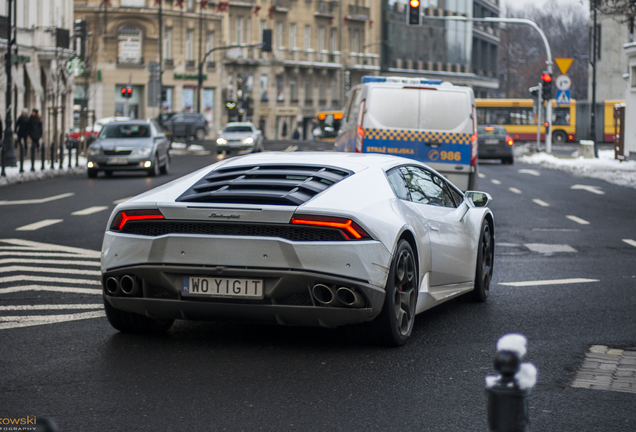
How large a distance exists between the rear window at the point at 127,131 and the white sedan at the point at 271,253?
23563 mm

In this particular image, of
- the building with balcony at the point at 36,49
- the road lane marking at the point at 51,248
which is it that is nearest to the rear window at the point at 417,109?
the road lane marking at the point at 51,248

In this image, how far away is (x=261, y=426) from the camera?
15.9 feet

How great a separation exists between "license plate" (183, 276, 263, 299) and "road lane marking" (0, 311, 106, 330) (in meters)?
1.58

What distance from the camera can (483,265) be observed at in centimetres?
891

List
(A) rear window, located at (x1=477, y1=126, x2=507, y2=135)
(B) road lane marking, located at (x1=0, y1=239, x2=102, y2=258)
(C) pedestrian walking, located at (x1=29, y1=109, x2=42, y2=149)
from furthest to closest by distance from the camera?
(A) rear window, located at (x1=477, y1=126, x2=507, y2=135) → (C) pedestrian walking, located at (x1=29, y1=109, x2=42, y2=149) → (B) road lane marking, located at (x1=0, y1=239, x2=102, y2=258)

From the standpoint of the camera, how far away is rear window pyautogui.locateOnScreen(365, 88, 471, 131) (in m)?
17.6

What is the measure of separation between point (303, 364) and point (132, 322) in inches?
54.8

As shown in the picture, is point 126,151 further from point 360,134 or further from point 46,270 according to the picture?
point 46,270

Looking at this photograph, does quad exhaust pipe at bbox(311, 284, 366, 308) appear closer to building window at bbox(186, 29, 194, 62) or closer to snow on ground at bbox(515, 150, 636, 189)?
snow on ground at bbox(515, 150, 636, 189)

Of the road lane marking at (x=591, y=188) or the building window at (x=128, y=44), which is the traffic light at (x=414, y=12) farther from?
the building window at (x=128, y=44)

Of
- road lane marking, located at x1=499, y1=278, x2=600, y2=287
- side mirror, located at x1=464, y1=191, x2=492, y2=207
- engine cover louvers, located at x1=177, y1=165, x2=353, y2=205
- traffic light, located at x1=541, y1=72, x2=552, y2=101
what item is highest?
traffic light, located at x1=541, y1=72, x2=552, y2=101

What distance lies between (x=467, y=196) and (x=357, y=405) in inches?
159

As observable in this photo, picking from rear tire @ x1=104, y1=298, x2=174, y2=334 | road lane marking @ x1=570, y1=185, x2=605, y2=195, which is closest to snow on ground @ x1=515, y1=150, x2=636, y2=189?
road lane marking @ x1=570, y1=185, x2=605, y2=195

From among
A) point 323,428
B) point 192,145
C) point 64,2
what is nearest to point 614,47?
point 192,145
